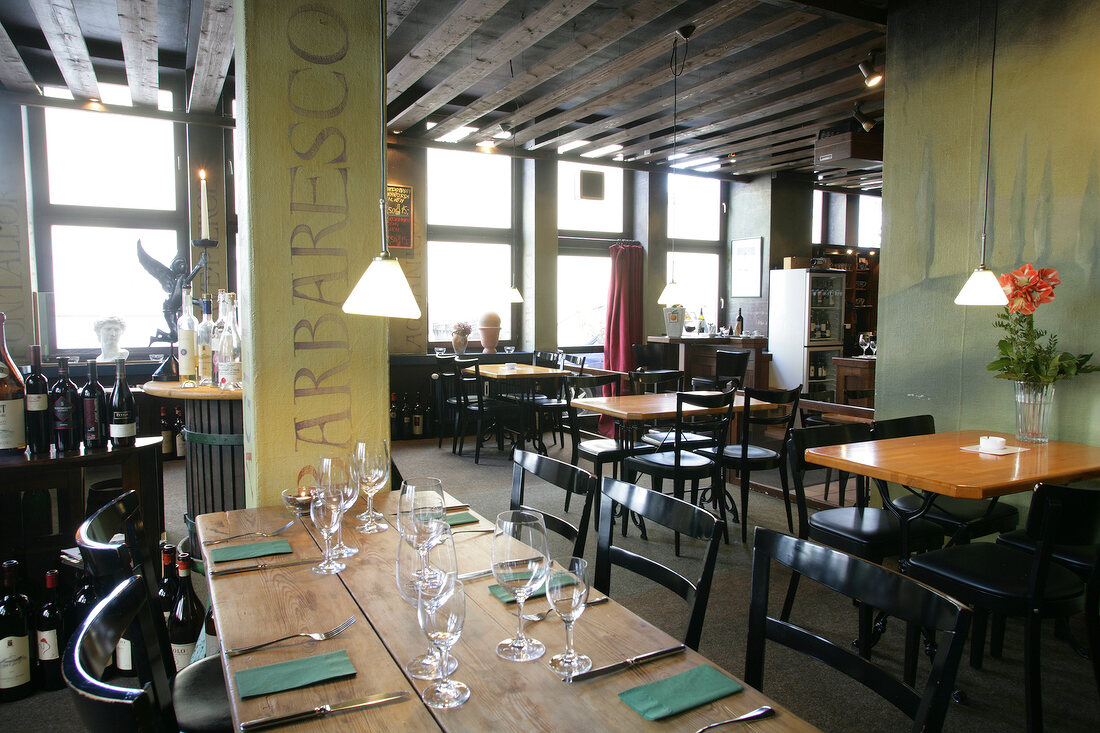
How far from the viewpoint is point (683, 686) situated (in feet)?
3.77

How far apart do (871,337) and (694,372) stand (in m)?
2.41

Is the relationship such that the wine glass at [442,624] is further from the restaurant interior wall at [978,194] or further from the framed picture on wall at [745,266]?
the framed picture on wall at [745,266]

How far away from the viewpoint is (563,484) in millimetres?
2213

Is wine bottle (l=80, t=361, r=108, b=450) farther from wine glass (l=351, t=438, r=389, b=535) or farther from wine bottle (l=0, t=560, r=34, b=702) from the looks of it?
wine glass (l=351, t=438, r=389, b=535)

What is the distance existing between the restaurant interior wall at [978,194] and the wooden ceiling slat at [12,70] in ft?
20.1

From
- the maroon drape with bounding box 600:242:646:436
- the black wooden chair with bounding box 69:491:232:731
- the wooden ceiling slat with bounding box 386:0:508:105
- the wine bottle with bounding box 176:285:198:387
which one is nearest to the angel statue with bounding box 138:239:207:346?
the wine bottle with bounding box 176:285:198:387

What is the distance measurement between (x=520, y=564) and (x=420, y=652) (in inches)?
9.7

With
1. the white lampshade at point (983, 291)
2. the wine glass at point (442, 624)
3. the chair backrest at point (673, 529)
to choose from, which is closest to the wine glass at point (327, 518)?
the wine glass at point (442, 624)

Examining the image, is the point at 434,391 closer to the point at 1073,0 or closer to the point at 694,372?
the point at 694,372

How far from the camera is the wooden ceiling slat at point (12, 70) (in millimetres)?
4988

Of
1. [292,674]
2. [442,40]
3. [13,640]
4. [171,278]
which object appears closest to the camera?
[292,674]

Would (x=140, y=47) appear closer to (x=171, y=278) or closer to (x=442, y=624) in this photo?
(x=171, y=278)

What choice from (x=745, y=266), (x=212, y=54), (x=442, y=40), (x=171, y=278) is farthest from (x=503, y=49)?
(x=745, y=266)

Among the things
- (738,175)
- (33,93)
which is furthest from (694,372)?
(33,93)
